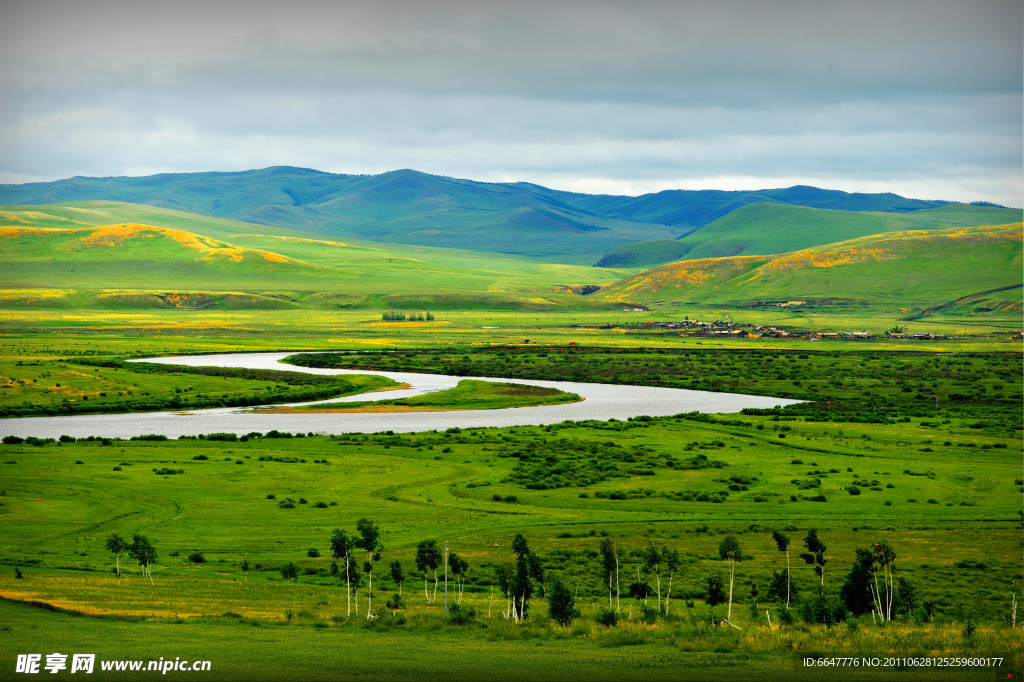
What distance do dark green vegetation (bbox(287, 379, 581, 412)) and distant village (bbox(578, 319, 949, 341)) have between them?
80.0m

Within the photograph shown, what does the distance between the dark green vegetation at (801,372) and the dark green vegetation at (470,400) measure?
11344 millimetres

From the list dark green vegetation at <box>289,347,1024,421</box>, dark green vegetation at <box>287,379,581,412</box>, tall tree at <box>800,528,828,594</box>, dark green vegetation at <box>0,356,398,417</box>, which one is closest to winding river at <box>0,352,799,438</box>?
dark green vegetation at <box>287,379,581,412</box>

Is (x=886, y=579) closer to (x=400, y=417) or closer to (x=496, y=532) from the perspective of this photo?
(x=496, y=532)

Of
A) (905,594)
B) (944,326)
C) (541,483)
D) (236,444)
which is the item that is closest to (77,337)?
(236,444)

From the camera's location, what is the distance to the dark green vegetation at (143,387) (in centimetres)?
7769

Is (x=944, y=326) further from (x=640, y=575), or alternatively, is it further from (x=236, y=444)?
(x=640, y=575)

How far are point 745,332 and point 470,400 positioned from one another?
9943cm

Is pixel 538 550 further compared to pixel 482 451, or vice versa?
pixel 482 451

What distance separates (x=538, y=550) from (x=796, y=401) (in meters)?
57.0

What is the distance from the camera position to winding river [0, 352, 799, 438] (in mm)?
67625

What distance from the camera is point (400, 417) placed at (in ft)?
244

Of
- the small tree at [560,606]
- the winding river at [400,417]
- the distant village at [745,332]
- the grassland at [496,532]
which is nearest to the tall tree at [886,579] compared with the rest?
the grassland at [496,532]

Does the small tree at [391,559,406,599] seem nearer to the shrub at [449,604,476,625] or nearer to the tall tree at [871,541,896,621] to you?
the shrub at [449,604,476,625]

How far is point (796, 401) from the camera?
85188mm
